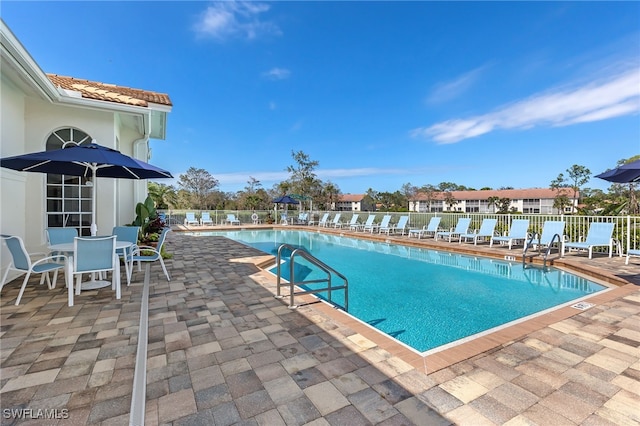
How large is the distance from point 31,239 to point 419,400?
712cm

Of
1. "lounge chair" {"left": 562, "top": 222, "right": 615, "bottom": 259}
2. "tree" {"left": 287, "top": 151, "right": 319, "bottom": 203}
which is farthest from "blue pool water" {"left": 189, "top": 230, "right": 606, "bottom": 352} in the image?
"tree" {"left": 287, "top": 151, "right": 319, "bottom": 203}

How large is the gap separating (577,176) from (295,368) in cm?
5012

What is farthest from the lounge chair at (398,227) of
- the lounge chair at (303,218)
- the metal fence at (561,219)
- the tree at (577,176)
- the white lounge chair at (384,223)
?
the tree at (577,176)

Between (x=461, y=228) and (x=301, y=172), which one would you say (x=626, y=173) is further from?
(x=301, y=172)

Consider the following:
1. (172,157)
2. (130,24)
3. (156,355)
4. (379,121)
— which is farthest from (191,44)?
(172,157)

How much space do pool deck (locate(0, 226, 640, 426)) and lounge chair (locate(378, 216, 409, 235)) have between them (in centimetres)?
925

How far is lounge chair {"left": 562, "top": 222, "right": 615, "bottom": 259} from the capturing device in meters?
7.01

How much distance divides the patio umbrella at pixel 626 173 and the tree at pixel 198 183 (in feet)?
118

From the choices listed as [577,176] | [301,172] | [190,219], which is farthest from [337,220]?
[577,176]

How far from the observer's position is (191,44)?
456 inches

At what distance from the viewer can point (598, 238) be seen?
285 inches

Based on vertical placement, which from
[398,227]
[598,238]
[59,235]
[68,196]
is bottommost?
[398,227]

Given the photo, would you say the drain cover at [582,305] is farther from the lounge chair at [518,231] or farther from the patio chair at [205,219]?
the patio chair at [205,219]

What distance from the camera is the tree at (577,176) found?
37.3 metres
